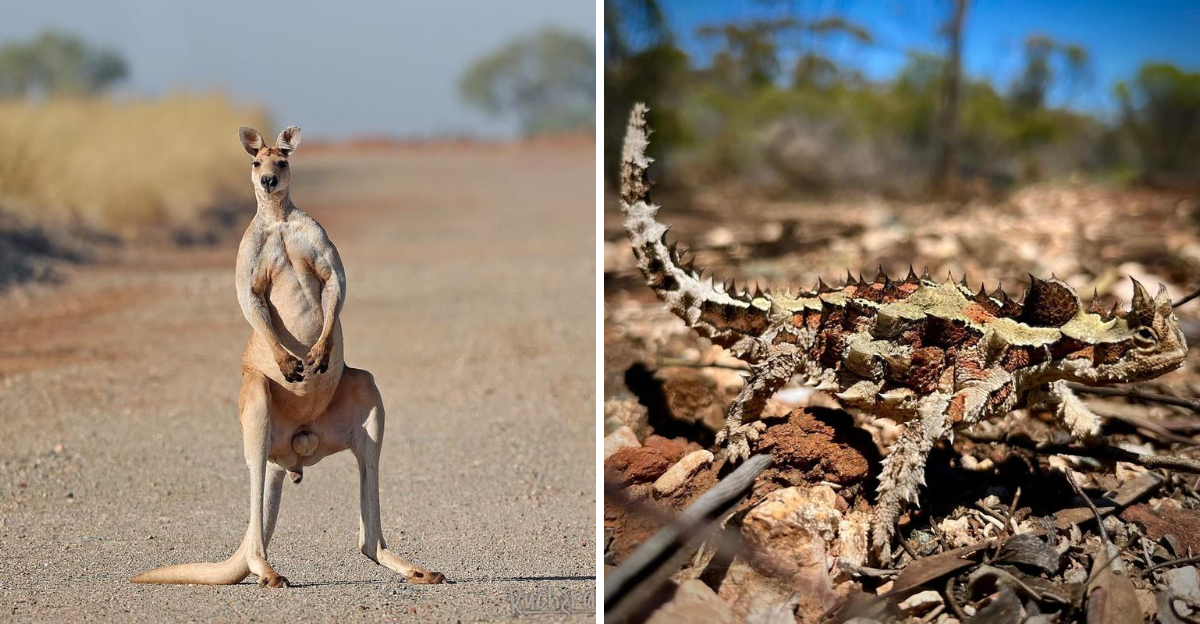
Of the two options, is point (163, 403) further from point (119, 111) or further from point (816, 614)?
point (119, 111)

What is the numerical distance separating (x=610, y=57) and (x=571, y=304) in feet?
9.31

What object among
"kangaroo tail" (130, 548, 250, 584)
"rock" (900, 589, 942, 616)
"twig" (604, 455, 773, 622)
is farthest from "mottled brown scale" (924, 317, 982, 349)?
"kangaroo tail" (130, 548, 250, 584)

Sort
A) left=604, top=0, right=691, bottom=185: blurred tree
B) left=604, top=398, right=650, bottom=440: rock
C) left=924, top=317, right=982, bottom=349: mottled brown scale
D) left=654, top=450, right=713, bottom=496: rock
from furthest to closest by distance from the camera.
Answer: left=604, top=0, right=691, bottom=185: blurred tree, left=604, top=398, right=650, bottom=440: rock, left=654, top=450, right=713, bottom=496: rock, left=924, top=317, right=982, bottom=349: mottled brown scale

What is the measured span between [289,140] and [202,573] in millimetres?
1496

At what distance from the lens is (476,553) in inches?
157

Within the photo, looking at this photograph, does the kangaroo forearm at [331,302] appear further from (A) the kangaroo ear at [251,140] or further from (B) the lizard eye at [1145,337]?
(B) the lizard eye at [1145,337]

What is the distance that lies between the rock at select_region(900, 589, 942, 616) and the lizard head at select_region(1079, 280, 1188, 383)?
0.95 meters

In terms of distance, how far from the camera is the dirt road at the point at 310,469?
357cm

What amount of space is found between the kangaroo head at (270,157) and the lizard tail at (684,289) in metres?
1.20

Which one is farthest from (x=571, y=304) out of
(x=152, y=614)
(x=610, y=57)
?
(x=152, y=614)

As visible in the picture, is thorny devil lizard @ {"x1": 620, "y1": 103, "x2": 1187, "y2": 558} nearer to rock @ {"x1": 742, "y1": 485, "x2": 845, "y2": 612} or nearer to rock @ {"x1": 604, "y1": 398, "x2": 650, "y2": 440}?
rock @ {"x1": 742, "y1": 485, "x2": 845, "y2": 612}

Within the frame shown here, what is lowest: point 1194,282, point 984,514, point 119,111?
point 984,514

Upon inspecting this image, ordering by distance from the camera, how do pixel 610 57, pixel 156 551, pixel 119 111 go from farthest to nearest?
pixel 119 111 < pixel 610 57 < pixel 156 551

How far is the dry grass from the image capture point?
14.1m
